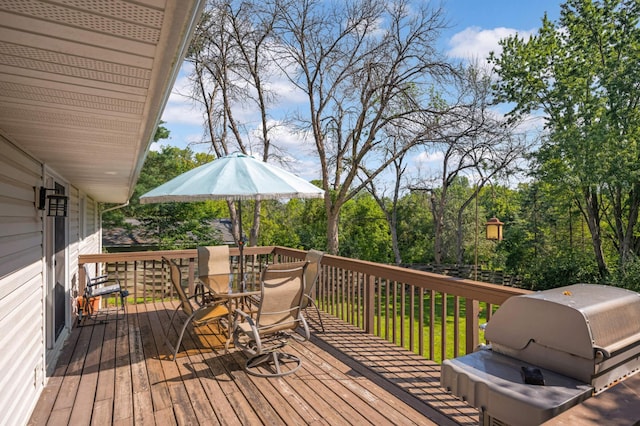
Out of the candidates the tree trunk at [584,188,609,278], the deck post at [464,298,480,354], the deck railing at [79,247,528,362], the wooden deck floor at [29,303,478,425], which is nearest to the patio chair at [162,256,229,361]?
the wooden deck floor at [29,303,478,425]

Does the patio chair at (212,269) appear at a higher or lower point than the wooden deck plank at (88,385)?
higher

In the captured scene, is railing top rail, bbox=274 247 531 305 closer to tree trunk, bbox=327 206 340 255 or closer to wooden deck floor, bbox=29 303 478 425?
wooden deck floor, bbox=29 303 478 425

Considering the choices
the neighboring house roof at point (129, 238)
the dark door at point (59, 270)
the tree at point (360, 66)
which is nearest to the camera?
the dark door at point (59, 270)

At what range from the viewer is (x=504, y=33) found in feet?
50.8

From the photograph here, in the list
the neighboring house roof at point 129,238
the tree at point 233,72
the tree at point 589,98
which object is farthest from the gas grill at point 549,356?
the neighboring house roof at point 129,238

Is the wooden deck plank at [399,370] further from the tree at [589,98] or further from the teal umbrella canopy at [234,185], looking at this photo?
the tree at [589,98]

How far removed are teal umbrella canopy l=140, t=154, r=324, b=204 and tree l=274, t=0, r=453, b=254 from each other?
23.1 feet

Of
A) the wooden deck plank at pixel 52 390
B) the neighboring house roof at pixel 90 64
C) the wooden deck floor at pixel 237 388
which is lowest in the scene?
the wooden deck plank at pixel 52 390

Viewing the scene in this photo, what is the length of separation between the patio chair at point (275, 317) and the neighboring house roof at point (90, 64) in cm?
171

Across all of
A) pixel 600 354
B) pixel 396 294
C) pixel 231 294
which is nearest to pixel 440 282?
pixel 396 294

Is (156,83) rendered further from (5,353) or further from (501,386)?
(5,353)

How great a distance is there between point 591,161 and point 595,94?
10.2ft

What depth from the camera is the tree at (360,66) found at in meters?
11.1

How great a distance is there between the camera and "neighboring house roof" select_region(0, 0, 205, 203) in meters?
1.08
